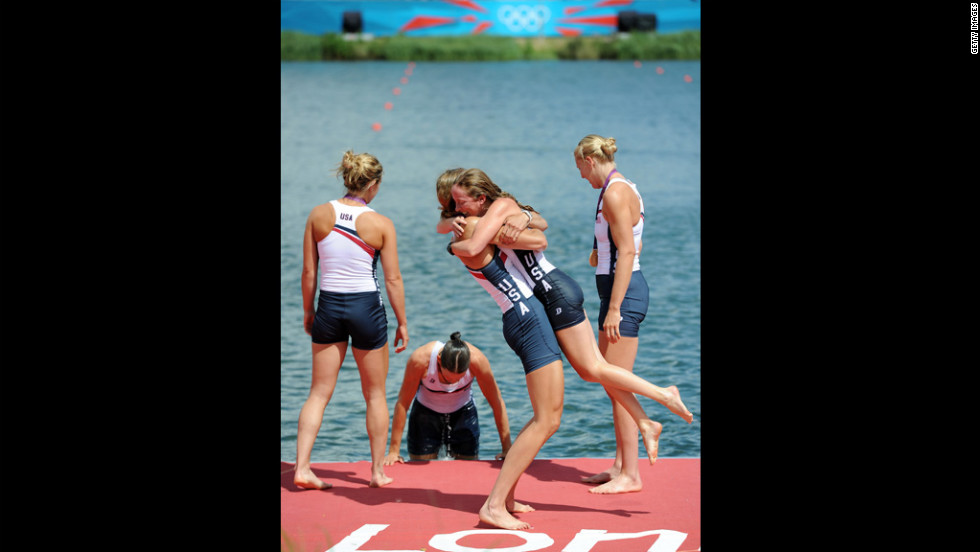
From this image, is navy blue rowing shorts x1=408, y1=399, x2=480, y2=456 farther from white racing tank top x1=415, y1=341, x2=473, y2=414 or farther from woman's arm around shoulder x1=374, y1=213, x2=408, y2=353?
woman's arm around shoulder x1=374, y1=213, x2=408, y2=353

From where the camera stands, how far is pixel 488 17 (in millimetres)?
49594

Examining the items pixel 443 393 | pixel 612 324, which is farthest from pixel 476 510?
Result: pixel 443 393

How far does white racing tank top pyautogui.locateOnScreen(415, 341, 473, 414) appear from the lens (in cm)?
685

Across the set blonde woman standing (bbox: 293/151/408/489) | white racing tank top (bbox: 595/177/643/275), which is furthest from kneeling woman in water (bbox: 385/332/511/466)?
white racing tank top (bbox: 595/177/643/275)

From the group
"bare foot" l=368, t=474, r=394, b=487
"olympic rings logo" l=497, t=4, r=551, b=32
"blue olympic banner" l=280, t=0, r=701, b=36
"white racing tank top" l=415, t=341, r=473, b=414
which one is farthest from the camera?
"olympic rings logo" l=497, t=4, r=551, b=32

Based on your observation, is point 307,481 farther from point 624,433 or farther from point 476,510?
point 624,433

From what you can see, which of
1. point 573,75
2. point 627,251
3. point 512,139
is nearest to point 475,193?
point 627,251

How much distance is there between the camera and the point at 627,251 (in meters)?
5.33

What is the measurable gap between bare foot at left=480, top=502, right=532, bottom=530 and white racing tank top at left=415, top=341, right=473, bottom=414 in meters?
1.84

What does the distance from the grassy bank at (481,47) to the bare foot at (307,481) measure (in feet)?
140

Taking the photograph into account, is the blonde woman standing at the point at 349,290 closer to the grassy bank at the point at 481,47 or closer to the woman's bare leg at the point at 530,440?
the woman's bare leg at the point at 530,440

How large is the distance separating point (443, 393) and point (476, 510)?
163cm

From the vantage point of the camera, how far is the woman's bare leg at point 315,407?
Result: 567cm

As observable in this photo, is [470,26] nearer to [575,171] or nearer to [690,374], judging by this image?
[575,171]
